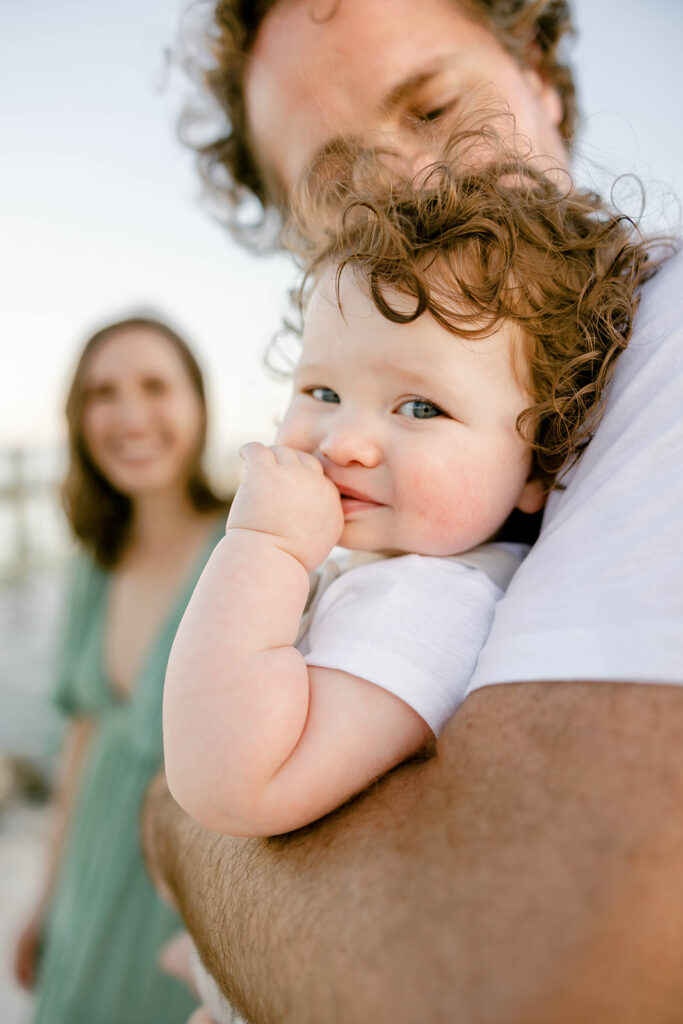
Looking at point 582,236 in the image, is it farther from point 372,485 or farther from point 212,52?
point 212,52

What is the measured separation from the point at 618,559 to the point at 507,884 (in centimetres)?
34

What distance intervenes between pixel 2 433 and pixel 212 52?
8227 millimetres

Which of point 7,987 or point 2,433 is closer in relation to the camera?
point 7,987

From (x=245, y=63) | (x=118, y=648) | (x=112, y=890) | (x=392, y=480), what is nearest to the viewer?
(x=392, y=480)

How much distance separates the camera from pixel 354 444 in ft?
3.39

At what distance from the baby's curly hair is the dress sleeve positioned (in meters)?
2.41

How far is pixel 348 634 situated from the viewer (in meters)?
0.94

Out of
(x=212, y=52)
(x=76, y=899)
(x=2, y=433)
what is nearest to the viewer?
(x=212, y=52)

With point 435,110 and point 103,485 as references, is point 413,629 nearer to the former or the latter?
→ point 435,110

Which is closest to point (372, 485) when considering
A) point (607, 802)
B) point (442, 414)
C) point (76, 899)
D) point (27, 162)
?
point (442, 414)

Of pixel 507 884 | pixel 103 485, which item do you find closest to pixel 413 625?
pixel 507 884

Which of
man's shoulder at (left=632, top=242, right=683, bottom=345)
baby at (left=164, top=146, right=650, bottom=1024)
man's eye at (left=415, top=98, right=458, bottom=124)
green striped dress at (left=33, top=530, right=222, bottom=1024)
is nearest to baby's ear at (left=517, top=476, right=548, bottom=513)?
baby at (left=164, top=146, right=650, bottom=1024)

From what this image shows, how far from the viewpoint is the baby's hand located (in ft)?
3.28

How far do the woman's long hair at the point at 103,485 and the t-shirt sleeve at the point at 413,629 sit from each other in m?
2.21
